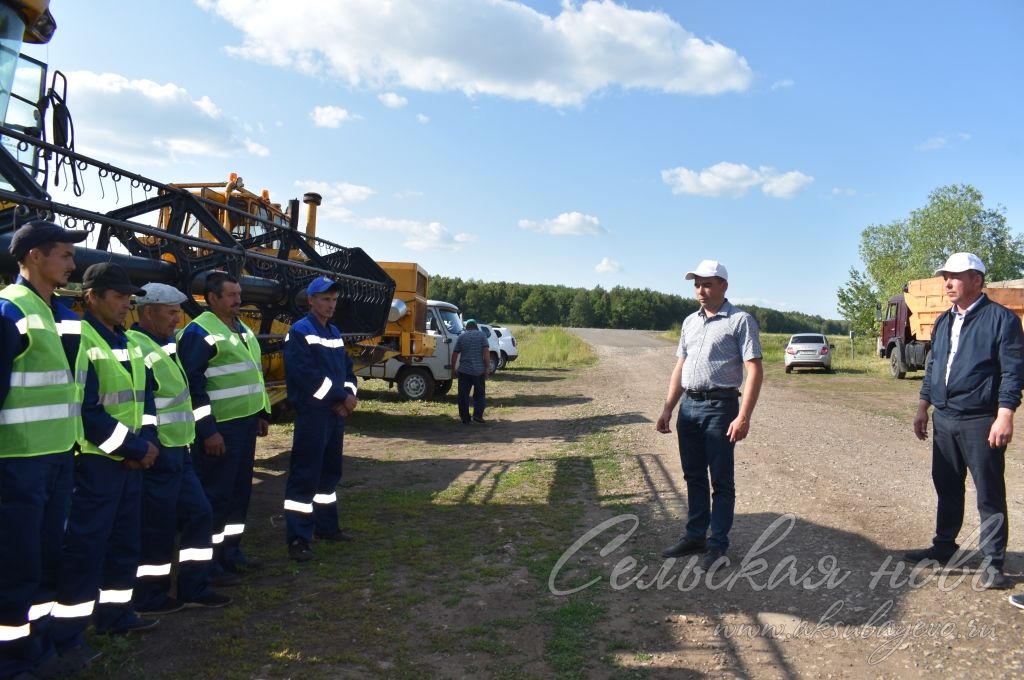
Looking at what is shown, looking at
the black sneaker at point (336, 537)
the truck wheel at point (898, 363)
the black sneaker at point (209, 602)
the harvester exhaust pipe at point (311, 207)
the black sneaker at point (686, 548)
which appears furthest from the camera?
the truck wheel at point (898, 363)

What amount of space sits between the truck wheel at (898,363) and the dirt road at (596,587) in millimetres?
15671

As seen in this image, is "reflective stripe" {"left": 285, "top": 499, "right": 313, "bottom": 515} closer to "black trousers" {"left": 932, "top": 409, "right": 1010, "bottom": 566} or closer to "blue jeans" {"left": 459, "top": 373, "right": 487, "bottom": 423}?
"black trousers" {"left": 932, "top": 409, "right": 1010, "bottom": 566}

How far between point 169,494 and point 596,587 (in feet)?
8.24

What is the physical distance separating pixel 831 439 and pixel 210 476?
335 inches

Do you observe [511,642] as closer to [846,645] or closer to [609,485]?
[846,645]

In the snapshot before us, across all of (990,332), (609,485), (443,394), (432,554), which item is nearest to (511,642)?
(432,554)

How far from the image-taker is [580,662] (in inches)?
143

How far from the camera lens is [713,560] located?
4984mm

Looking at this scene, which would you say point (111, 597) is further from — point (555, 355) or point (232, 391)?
point (555, 355)

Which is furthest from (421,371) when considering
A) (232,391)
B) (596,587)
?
(596,587)

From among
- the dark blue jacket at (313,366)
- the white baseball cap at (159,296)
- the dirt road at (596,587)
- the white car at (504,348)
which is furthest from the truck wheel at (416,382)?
the white baseball cap at (159,296)

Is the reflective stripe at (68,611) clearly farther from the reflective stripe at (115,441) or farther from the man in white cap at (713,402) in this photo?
the man in white cap at (713,402)

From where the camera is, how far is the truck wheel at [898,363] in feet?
75.9

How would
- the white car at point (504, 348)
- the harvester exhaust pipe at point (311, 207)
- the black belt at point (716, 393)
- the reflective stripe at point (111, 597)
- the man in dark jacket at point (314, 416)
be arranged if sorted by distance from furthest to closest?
1. the white car at point (504, 348)
2. the harvester exhaust pipe at point (311, 207)
3. the man in dark jacket at point (314, 416)
4. the black belt at point (716, 393)
5. the reflective stripe at point (111, 597)
